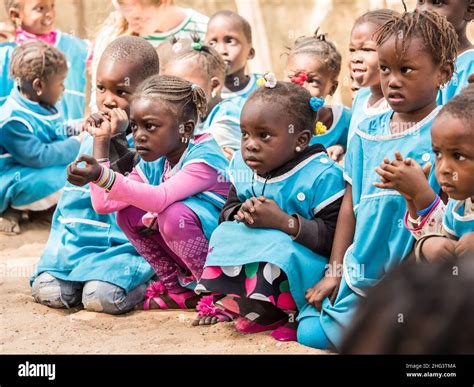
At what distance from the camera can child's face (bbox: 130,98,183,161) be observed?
4070mm

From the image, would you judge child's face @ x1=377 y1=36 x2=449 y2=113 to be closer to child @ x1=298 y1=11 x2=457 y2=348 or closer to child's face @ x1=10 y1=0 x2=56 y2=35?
child @ x1=298 y1=11 x2=457 y2=348

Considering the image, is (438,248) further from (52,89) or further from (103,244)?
(52,89)

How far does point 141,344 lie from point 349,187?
3.59 ft

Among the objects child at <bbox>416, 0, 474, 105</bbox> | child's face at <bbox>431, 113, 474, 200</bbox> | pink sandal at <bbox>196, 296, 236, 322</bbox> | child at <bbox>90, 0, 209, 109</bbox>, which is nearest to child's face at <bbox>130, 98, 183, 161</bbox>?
pink sandal at <bbox>196, 296, 236, 322</bbox>

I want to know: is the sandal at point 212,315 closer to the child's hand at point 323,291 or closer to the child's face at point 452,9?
the child's hand at point 323,291

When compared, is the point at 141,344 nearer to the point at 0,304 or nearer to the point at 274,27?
the point at 0,304

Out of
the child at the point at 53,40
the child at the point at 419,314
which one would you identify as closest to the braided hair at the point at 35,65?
the child at the point at 53,40

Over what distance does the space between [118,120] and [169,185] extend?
21.1 inches

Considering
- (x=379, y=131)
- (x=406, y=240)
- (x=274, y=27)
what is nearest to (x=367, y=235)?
(x=406, y=240)

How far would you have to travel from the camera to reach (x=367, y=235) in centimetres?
346

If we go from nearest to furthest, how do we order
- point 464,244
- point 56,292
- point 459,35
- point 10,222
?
point 464,244 → point 459,35 → point 56,292 → point 10,222

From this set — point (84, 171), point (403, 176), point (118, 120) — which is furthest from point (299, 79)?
point (403, 176)

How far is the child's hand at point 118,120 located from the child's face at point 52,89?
1788 millimetres

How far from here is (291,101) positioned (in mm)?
3744
